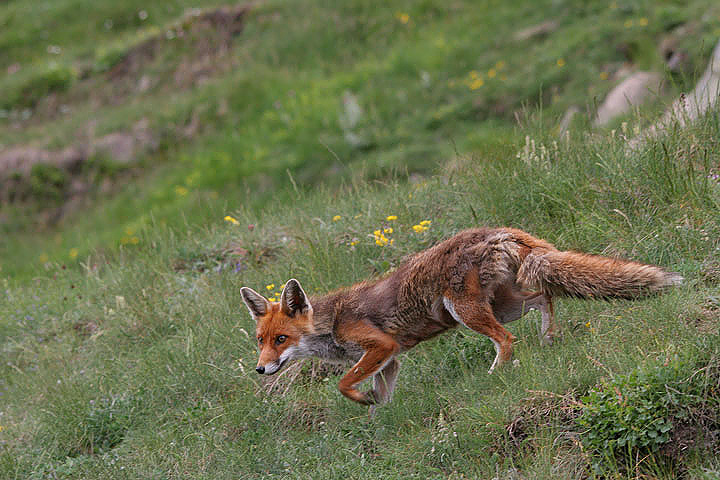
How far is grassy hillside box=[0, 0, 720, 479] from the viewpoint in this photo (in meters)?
5.07

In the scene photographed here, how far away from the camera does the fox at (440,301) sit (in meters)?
5.46

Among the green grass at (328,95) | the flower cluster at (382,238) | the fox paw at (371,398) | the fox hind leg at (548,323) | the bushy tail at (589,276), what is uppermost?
the bushy tail at (589,276)

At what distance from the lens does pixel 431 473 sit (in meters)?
5.30

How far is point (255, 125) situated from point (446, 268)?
13.8 m

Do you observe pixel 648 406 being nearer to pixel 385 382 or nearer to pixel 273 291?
pixel 385 382

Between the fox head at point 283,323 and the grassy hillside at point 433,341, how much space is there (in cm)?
77

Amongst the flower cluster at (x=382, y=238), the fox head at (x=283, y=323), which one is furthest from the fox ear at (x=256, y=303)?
the flower cluster at (x=382, y=238)

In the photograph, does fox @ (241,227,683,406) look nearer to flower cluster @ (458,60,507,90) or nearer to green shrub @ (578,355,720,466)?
green shrub @ (578,355,720,466)

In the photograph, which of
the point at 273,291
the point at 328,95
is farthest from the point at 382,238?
the point at 328,95

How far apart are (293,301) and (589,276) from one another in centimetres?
225

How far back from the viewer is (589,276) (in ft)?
17.7

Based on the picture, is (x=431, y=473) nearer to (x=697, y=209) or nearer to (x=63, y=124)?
(x=697, y=209)

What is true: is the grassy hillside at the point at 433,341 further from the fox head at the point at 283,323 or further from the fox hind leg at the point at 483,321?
the fox head at the point at 283,323

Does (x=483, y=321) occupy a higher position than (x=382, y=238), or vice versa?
(x=483, y=321)
